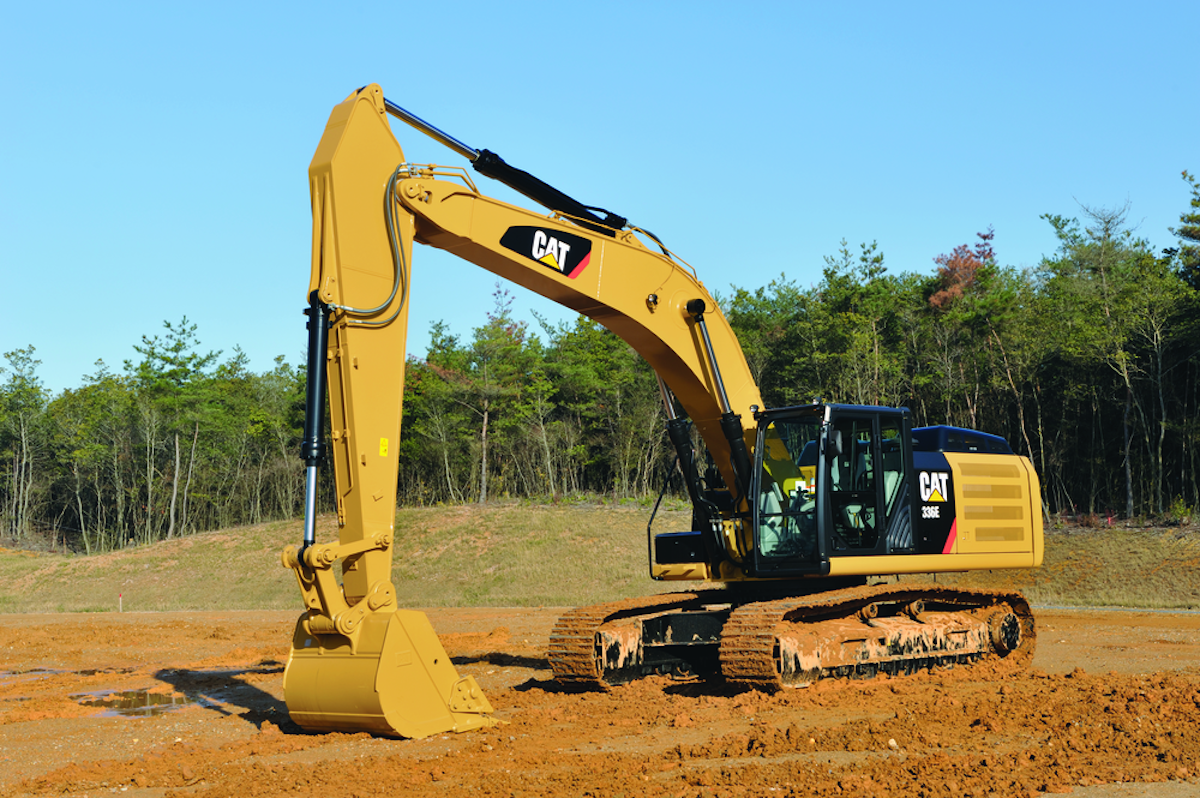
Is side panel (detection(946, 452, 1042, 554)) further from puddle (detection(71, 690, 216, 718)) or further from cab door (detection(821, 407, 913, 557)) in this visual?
puddle (detection(71, 690, 216, 718))

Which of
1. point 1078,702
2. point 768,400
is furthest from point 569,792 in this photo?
point 768,400

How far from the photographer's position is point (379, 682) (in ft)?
21.8

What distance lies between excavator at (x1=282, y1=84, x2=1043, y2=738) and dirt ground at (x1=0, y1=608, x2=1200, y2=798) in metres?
0.42

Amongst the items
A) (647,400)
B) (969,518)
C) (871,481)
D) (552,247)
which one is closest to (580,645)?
(871,481)

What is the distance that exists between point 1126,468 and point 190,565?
31.5 m

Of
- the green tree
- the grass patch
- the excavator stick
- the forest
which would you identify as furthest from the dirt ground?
the green tree

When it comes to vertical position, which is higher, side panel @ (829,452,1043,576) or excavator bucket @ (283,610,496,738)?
side panel @ (829,452,1043,576)

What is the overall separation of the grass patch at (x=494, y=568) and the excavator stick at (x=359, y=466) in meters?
17.1

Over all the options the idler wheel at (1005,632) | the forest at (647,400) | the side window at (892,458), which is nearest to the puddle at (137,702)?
the side window at (892,458)

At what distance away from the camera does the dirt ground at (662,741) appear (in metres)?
5.69

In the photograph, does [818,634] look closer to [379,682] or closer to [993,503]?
[993,503]

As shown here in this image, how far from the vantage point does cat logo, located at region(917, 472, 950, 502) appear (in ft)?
31.8

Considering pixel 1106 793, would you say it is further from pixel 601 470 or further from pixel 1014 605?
pixel 601 470

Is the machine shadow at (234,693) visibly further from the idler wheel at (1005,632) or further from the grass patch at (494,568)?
the grass patch at (494,568)
